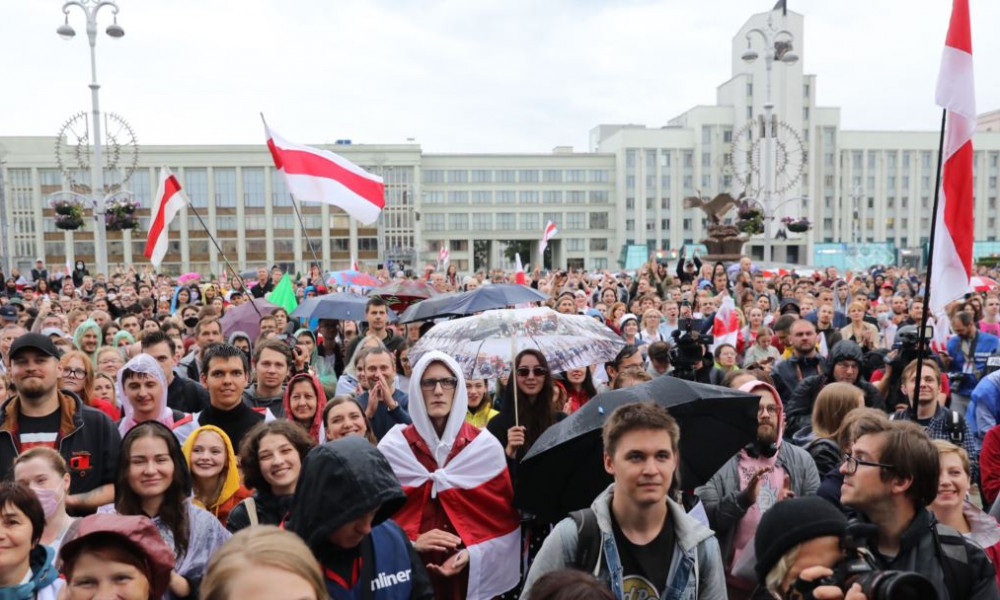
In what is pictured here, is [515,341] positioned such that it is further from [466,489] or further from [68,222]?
[68,222]

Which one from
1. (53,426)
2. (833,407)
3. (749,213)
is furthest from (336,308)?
(749,213)

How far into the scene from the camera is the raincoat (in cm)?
382

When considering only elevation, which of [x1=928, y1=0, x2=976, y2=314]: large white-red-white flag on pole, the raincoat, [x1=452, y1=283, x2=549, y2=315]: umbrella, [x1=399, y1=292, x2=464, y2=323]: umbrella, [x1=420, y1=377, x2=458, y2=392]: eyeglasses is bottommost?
the raincoat

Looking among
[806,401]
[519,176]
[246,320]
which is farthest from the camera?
[519,176]

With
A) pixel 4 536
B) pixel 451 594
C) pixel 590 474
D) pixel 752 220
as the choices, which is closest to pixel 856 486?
pixel 590 474

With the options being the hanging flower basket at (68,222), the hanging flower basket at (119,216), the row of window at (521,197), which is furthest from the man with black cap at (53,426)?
the row of window at (521,197)

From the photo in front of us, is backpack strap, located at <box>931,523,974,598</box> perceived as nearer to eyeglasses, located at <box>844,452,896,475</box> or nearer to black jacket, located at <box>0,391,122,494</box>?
eyeglasses, located at <box>844,452,896,475</box>

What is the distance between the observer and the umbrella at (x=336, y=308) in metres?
8.61

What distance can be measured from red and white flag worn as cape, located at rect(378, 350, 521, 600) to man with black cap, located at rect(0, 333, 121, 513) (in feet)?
5.53

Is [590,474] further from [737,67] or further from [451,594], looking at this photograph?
[737,67]

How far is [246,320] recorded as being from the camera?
9625mm

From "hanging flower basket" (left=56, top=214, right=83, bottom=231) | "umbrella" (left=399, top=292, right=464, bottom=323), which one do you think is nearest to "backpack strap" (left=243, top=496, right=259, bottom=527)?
"umbrella" (left=399, top=292, right=464, bottom=323)

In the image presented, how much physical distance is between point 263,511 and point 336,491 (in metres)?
1.10

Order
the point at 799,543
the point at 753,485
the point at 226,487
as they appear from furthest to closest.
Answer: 1. the point at 226,487
2. the point at 753,485
3. the point at 799,543
